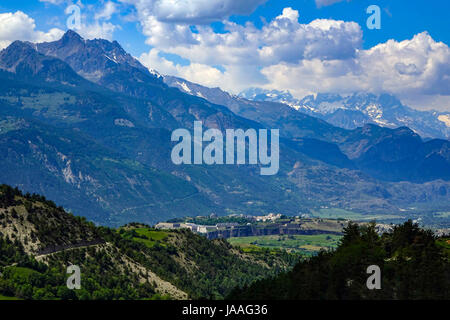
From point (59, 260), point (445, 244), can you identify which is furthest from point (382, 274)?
point (59, 260)

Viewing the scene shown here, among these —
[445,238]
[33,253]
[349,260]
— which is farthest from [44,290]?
[445,238]

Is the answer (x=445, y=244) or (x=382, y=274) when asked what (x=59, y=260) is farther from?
(x=445, y=244)

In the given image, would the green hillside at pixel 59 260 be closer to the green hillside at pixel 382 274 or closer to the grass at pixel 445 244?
the green hillside at pixel 382 274

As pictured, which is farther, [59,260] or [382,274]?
[59,260]

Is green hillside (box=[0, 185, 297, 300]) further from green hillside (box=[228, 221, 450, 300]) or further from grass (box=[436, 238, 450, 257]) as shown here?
grass (box=[436, 238, 450, 257])

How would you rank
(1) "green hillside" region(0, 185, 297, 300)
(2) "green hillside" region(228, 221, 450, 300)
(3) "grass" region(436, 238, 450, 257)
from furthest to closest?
(3) "grass" region(436, 238, 450, 257) → (1) "green hillside" region(0, 185, 297, 300) → (2) "green hillside" region(228, 221, 450, 300)

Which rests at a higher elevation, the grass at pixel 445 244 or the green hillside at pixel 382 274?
the grass at pixel 445 244

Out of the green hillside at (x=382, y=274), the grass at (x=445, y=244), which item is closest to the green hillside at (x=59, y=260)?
the green hillside at (x=382, y=274)

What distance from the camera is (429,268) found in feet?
414

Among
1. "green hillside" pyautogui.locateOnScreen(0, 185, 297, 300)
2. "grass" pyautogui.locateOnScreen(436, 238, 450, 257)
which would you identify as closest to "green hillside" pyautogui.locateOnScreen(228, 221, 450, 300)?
"grass" pyautogui.locateOnScreen(436, 238, 450, 257)

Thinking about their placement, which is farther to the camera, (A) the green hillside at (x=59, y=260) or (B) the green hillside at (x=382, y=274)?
(A) the green hillside at (x=59, y=260)

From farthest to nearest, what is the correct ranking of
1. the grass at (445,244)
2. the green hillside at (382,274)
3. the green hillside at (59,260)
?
1. the grass at (445,244)
2. the green hillside at (59,260)
3. the green hillside at (382,274)
